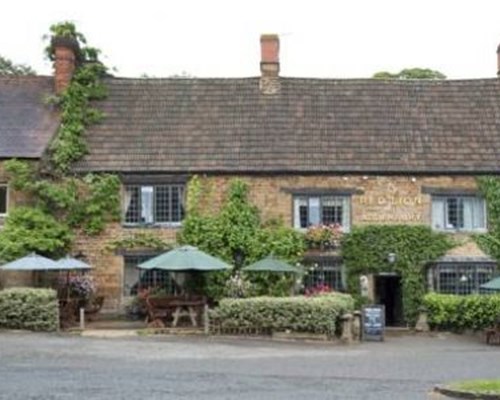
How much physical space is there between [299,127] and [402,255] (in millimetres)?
6215

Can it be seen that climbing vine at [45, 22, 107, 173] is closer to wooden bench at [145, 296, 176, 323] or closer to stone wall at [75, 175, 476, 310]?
stone wall at [75, 175, 476, 310]

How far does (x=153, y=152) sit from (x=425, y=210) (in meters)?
9.92

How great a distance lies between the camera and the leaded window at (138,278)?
110 ft

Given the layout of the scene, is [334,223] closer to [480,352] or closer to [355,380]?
[480,352]

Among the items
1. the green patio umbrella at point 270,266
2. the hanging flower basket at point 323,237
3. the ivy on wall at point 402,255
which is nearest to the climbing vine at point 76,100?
the green patio umbrella at point 270,266

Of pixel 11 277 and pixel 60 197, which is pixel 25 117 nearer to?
pixel 60 197

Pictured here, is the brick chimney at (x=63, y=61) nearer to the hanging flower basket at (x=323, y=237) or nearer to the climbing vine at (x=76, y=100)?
the climbing vine at (x=76, y=100)

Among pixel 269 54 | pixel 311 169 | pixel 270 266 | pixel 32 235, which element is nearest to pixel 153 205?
pixel 32 235

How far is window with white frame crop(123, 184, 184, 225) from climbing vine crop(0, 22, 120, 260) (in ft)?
1.81

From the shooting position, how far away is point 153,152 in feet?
113

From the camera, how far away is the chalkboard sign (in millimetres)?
28391

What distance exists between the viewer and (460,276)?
1331 inches

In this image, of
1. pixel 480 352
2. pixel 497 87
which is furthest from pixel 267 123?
pixel 480 352

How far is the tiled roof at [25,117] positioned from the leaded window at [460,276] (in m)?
14.7
